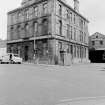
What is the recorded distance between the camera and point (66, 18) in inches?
1362

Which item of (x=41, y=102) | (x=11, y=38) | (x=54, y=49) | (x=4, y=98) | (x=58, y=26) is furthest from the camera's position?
(x=11, y=38)

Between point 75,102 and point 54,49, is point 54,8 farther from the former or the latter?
point 75,102

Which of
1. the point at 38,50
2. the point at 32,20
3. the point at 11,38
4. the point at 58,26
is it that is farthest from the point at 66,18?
the point at 11,38

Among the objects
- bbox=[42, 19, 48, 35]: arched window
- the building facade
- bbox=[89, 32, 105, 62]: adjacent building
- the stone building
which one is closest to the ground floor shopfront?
the stone building

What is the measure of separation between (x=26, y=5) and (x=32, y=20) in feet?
17.2

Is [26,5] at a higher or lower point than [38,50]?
higher

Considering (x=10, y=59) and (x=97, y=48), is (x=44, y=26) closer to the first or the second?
(x=10, y=59)

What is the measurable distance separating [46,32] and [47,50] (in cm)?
393

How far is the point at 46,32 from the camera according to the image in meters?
31.1

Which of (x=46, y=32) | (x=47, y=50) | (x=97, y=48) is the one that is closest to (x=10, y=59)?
(x=47, y=50)

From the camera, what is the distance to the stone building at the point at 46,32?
3012 centimetres

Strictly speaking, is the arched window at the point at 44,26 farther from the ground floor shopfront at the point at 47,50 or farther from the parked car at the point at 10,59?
the parked car at the point at 10,59

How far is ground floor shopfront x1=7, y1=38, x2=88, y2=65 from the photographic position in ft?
92.2

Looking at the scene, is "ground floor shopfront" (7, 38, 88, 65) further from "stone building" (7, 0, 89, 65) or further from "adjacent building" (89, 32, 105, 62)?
"adjacent building" (89, 32, 105, 62)
